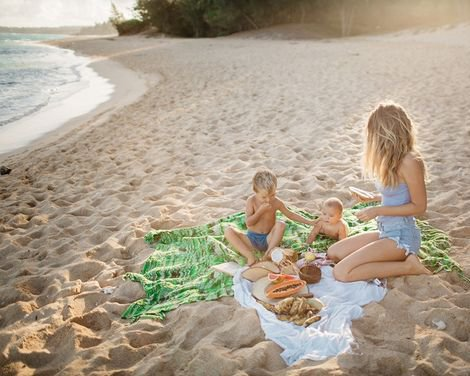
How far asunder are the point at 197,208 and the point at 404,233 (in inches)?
90.7

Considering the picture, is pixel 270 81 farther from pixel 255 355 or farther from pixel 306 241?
pixel 255 355

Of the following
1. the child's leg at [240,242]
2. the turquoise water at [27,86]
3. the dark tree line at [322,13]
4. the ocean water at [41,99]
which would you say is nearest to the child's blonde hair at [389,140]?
the child's leg at [240,242]

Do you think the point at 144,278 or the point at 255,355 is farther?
the point at 144,278

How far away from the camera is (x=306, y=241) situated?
3586 mm

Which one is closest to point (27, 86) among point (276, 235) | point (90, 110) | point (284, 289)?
point (90, 110)

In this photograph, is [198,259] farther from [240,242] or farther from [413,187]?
[413,187]

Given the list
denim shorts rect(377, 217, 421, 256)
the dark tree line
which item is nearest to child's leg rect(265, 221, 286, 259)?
denim shorts rect(377, 217, 421, 256)

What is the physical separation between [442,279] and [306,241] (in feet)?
3.79

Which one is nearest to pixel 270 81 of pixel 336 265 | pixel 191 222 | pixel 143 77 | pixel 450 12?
pixel 143 77

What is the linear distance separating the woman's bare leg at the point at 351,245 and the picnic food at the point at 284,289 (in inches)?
19.5

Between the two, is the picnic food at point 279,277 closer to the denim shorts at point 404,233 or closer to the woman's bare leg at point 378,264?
the woman's bare leg at point 378,264

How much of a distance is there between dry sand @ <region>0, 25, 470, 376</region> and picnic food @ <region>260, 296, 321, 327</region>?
0.58 feet

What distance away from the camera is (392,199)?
9.71ft

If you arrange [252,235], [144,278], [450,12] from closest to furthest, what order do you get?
[144,278]
[252,235]
[450,12]
